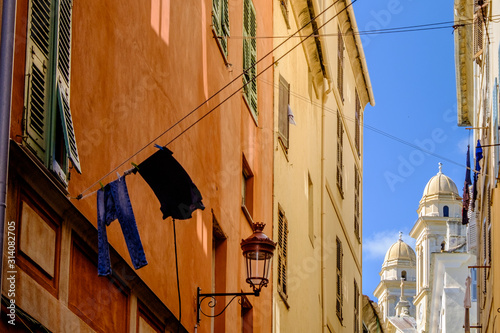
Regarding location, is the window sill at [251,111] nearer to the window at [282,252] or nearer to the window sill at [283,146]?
the window sill at [283,146]

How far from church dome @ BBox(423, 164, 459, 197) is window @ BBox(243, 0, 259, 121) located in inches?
3120

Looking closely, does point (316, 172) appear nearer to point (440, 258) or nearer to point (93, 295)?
point (93, 295)

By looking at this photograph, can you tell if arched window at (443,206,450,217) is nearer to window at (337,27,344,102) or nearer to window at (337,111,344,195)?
window at (337,27,344,102)

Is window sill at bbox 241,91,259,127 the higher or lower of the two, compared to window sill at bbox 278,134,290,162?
lower

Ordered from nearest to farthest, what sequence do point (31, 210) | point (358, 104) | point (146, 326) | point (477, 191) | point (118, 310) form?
point (31, 210), point (118, 310), point (146, 326), point (477, 191), point (358, 104)

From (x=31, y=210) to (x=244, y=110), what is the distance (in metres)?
9.07

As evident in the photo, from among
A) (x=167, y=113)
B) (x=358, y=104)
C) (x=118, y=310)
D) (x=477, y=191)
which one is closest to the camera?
(x=118, y=310)

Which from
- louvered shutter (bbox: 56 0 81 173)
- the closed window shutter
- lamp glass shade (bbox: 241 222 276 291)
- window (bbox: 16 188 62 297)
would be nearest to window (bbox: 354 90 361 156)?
the closed window shutter

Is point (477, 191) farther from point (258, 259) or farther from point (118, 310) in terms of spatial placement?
point (118, 310)

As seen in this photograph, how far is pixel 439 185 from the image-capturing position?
96250 mm

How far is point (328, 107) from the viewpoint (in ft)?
81.1

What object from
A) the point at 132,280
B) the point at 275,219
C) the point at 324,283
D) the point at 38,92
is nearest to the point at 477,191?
the point at 324,283

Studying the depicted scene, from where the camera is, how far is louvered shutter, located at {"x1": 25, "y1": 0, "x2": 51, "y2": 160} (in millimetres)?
7238

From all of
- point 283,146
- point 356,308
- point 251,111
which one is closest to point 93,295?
point 251,111
